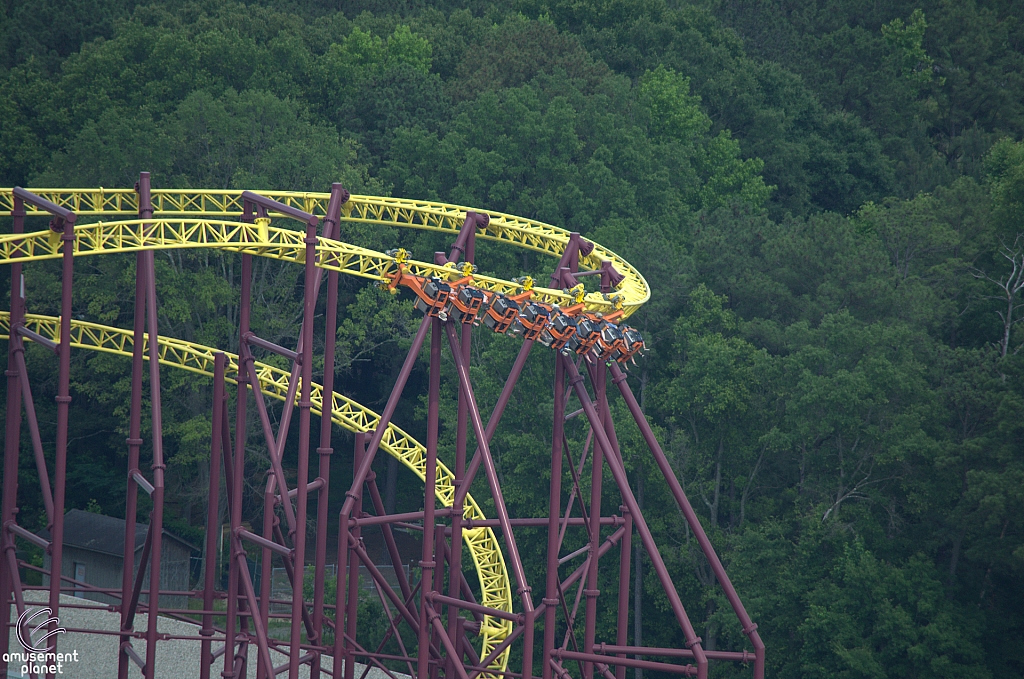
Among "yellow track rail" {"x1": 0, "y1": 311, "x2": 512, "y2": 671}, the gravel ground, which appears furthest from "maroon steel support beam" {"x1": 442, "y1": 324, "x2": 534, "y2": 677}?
the gravel ground

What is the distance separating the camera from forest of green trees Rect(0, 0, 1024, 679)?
3638cm

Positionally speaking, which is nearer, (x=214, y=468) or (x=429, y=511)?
(x=429, y=511)

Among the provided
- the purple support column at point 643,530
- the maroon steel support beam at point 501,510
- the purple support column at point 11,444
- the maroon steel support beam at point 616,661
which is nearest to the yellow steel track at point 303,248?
the purple support column at point 11,444

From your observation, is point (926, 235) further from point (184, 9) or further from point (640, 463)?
point (184, 9)

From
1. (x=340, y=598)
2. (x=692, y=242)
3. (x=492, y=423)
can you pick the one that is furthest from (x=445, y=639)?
(x=692, y=242)

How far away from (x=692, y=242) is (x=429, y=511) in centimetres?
2275

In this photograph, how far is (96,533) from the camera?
39.1m

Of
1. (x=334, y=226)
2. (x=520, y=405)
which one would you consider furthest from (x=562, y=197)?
(x=334, y=226)

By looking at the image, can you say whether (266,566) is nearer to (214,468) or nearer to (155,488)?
(214,468)

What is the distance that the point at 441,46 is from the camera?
54125 mm

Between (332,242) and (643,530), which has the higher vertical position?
(332,242)

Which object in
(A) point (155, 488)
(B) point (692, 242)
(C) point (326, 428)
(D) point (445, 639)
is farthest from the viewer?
(B) point (692, 242)

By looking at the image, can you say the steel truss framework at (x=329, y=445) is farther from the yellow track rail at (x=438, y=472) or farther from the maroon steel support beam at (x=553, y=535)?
the yellow track rail at (x=438, y=472)

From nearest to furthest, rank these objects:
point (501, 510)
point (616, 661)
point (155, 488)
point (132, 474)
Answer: point (616, 661) → point (501, 510) → point (155, 488) → point (132, 474)
